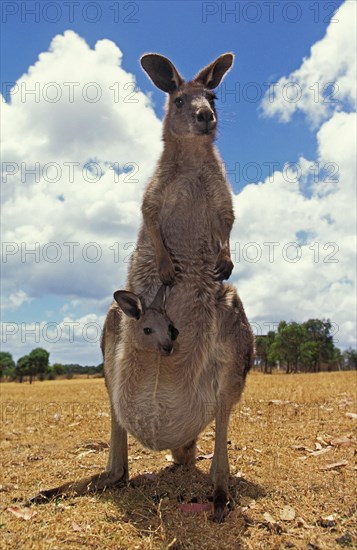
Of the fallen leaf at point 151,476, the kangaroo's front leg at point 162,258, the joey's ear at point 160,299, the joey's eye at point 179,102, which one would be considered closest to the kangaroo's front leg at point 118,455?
the fallen leaf at point 151,476

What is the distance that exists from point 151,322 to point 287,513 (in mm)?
2125

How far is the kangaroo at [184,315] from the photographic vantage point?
5.40 meters

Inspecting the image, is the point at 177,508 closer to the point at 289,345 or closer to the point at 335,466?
the point at 335,466

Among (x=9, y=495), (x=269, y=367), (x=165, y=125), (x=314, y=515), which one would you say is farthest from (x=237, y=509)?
(x=269, y=367)

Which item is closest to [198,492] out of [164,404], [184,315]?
[164,404]

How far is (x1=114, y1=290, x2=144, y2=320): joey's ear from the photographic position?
5594 millimetres

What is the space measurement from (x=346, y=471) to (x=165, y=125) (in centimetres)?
445

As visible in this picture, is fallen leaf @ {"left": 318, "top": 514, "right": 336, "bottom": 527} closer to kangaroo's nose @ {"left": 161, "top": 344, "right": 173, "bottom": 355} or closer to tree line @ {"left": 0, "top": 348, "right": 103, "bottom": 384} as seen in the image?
kangaroo's nose @ {"left": 161, "top": 344, "right": 173, "bottom": 355}

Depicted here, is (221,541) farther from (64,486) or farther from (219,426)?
(64,486)

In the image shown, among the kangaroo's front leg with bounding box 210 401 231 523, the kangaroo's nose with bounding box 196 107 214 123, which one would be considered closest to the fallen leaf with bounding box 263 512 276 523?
the kangaroo's front leg with bounding box 210 401 231 523

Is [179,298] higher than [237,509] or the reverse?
higher

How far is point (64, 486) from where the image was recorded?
5816mm

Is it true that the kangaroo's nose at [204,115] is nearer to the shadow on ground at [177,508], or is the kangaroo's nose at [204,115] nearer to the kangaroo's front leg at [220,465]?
the kangaroo's front leg at [220,465]

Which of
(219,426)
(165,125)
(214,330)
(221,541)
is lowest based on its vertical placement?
(221,541)
